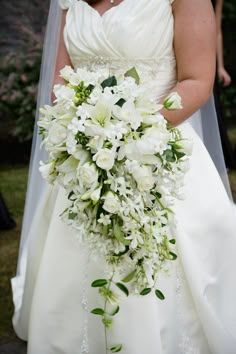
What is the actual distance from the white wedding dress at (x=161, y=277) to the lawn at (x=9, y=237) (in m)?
0.86

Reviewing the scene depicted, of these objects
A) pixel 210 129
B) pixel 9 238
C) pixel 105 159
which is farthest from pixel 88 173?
pixel 9 238

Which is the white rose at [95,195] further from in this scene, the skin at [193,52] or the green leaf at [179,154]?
the skin at [193,52]

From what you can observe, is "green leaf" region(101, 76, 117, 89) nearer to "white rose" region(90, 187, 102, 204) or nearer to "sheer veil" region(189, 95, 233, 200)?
"white rose" region(90, 187, 102, 204)

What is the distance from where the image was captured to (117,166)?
2209mm

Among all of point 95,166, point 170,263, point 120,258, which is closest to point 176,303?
point 170,263

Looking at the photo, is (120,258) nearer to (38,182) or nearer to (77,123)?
(77,123)

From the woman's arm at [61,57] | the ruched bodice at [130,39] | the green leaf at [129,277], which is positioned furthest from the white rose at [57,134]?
the woman's arm at [61,57]

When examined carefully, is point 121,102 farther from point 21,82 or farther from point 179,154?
point 21,82

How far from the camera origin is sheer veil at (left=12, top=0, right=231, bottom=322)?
11.4 feet

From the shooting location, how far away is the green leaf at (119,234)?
2205mm

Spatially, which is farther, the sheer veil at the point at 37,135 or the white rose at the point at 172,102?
the sheer veil at the point at 37,135

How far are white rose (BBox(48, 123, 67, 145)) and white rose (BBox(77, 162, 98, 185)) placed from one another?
0.14 meters

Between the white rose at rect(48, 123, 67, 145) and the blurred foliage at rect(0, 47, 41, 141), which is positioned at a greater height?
the white rose at rect(48, 123, 67, 145)

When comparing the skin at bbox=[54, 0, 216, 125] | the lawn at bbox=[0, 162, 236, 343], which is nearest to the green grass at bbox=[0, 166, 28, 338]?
the lawn at bbox=[0, 162, 236, 343]
